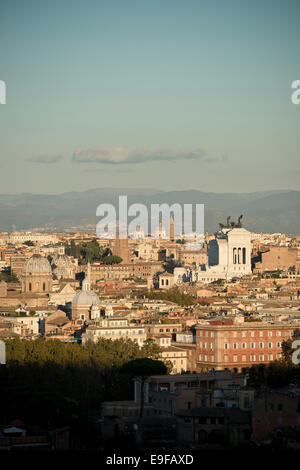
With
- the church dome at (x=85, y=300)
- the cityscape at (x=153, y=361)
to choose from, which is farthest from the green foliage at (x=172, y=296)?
the church dome at (x=85, y=300)

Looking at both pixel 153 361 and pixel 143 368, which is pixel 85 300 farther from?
pixel 143 368

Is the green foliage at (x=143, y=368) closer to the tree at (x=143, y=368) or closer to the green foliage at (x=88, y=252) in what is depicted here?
the tree at (x=143, y=368)

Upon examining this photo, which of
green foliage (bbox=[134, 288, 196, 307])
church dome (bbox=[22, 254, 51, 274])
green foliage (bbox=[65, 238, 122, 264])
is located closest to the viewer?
green foliage (bbox=[134, 288, 196, 307])

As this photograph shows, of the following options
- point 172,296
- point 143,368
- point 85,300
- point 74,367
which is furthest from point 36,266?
point 143,368

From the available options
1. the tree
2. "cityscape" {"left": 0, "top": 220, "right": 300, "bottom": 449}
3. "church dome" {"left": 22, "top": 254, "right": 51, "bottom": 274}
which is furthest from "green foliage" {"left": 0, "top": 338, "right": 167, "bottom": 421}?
"church dome" {"left": 22, "top": 254, "right": 51, "bottom": 274}

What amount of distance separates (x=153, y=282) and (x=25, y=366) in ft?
219

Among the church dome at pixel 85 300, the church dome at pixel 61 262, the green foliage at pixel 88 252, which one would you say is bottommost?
the church dome at pixel 85 300

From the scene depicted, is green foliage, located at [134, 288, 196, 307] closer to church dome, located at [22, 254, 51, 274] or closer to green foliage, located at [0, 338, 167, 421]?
church dome, located at [22, 254, 51, 274]

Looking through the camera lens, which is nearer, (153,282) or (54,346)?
(54,346)

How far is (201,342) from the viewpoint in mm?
62812

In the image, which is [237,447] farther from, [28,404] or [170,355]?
[170,355]

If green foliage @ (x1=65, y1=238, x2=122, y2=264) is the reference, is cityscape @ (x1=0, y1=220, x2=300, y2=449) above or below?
below

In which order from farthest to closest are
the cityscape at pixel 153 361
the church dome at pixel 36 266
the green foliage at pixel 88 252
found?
the green foliage at pixel 88 252 → the church dome at pixel 36 266 → the cityscape at pixel 153 361

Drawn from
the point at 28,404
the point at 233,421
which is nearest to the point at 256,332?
the point at 28,404
